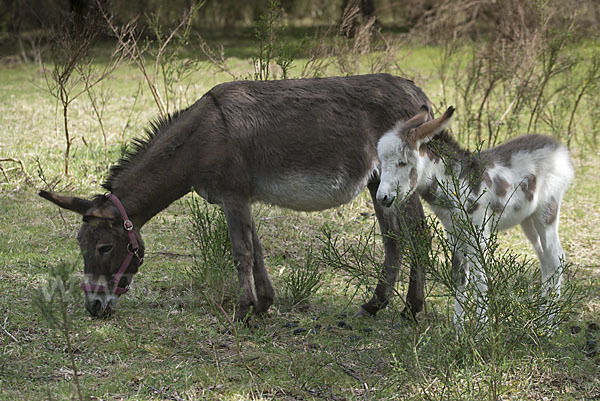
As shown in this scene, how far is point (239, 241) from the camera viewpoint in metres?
5.06

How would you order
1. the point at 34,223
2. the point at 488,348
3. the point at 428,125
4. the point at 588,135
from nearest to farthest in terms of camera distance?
the point at 488,348 < the point at 428,125 < the point at 34,223 < the point at 588,135

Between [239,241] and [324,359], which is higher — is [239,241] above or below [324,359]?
above

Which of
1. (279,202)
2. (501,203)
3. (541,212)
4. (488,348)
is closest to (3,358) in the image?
(279,202)

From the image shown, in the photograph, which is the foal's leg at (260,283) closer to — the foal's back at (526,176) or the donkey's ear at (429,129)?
the donkey's ear at (429,129)

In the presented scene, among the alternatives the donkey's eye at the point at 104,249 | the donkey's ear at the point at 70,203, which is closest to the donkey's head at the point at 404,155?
the donkey's eye at the point at 104,249

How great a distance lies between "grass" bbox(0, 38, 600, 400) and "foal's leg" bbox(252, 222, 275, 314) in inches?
4.9

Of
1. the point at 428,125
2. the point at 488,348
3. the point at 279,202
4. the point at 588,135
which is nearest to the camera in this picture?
the point at 488,348

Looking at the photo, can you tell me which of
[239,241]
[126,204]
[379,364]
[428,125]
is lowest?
[379,364]

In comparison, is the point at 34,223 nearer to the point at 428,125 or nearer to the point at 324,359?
the point at 324,359

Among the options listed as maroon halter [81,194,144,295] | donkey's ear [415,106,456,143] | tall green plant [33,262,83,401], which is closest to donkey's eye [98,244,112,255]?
maroon halter [81,194,144,295]

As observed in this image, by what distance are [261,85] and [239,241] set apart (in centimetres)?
116

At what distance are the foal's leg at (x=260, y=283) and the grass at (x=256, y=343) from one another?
0.40ft

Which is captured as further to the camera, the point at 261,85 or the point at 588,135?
the point at 588,135

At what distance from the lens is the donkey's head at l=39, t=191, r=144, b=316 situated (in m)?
4.91
